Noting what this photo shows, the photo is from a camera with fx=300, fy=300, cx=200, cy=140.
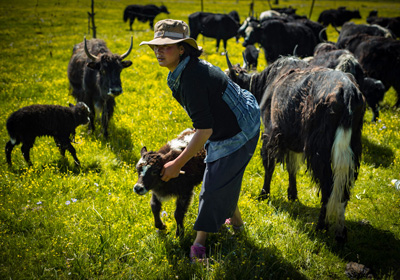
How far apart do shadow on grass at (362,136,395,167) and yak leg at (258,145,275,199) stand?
2328 millimetres

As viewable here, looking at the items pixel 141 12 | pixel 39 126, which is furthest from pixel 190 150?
pixel 141 12

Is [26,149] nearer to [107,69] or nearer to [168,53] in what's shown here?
[107,69]

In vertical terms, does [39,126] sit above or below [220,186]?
below

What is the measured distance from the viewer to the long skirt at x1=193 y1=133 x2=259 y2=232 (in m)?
2.99

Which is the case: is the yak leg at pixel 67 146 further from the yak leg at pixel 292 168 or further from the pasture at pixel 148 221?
the yak leg at pixel 292 168

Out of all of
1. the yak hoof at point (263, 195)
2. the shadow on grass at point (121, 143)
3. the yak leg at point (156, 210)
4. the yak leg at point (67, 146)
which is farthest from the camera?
the shadow on grass at point (121, 143)

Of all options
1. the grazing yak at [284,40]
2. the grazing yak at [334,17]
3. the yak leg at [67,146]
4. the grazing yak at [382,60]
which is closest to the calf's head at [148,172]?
the yak leg at [67,146]

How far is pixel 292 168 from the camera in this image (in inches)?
182

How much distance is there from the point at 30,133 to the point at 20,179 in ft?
2.61

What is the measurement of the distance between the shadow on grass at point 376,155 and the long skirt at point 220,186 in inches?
151

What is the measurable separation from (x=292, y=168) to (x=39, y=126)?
Result: 426 centimetres

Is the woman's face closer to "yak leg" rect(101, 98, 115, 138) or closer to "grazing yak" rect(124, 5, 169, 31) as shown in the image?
"yak leg" rect(101, 98, 115, 138)

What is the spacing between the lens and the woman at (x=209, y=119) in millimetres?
2623

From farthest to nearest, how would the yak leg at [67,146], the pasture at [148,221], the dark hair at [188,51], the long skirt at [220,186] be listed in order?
1. the yak leg at [67,146]
2. the pasture at [148,221]
3. the long skirt at [220,186]
4. the dark hair at [188,51]
